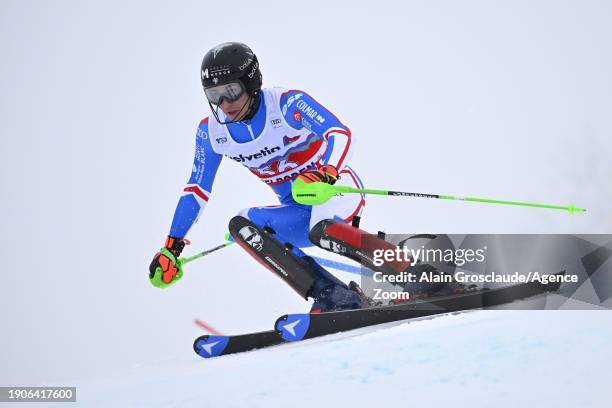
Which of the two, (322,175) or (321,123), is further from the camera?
(321,123)

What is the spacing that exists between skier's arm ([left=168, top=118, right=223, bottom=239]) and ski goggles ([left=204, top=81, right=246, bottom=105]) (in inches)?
21.8

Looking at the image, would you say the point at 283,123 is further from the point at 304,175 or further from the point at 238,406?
the point at 238,406

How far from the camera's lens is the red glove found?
13.6 feet

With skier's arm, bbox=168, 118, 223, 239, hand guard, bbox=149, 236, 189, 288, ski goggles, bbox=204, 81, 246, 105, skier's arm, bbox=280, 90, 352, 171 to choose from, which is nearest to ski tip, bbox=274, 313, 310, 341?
skier's arm, bbox=280, 90, 352, 171

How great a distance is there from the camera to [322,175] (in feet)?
13.7

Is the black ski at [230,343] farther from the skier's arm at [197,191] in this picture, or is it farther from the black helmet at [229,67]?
the black helmet at [229,67]

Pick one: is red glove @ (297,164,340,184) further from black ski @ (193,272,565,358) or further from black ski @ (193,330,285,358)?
black ski @ (193,330,285,358)

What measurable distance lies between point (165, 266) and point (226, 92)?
1361 millimetres

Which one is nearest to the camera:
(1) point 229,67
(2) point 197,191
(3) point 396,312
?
(3) point 396,312

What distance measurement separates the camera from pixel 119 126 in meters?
20.9

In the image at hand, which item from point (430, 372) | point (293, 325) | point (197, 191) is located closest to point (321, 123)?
point (197, 191)

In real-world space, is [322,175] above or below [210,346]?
above

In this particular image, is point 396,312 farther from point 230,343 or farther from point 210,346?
point 210,346

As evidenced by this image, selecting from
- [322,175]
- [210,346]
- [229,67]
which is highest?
[229,67]
